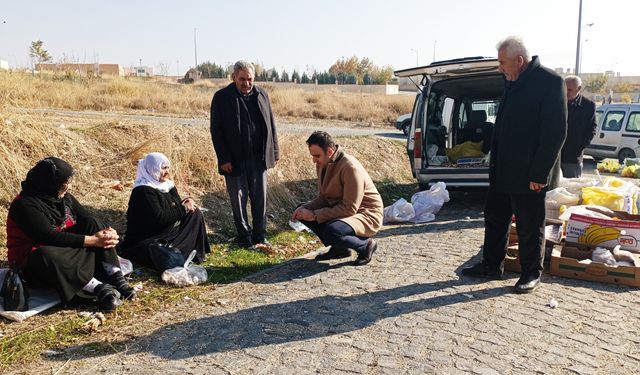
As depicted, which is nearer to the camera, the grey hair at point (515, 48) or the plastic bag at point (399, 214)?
the grey hair at point (515, 48)

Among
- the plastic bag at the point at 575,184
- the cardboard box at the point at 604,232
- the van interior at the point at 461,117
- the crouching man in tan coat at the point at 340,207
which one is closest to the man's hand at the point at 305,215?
the crouching man in tan coat at the point at 340,207

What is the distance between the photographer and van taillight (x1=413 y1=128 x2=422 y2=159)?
26.7 ft

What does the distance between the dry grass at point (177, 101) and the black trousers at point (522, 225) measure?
29.1ft

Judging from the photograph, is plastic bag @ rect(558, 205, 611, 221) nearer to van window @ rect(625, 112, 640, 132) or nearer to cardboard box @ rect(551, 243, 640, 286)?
cardboard box @ rect(551, 243, 640, 286)

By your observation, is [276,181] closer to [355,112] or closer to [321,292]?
[321,292]

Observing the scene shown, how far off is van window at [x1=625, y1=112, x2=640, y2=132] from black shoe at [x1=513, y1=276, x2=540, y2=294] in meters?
12.0

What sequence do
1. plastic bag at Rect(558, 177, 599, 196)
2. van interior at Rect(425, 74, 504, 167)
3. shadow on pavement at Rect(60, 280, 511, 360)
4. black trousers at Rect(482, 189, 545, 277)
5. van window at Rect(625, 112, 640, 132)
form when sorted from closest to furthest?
shadow on pavement at Rect(60, 280, 511, 360) → black trousers at Rect(482, 189, 545, 277) → plastic bag at Rect(558, 177, 599, 196) → van interior at Rect(425, 74, 504, 167) → van window at Rect(625, 112, 640, 132)

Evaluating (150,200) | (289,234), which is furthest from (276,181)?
(150,200)

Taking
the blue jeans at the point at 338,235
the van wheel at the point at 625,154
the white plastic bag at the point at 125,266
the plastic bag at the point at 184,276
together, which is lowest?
the plastic bag at the point at 184,276

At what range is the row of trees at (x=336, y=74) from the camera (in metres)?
57.4

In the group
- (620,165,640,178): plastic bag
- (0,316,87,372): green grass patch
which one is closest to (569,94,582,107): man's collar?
(0,316,87,372): green grass patch

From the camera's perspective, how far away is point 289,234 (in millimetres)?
6770

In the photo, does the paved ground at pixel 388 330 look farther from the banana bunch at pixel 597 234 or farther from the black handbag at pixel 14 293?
the black handbag at pixel 14 293

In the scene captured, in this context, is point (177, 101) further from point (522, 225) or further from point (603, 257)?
point (603, 257)
